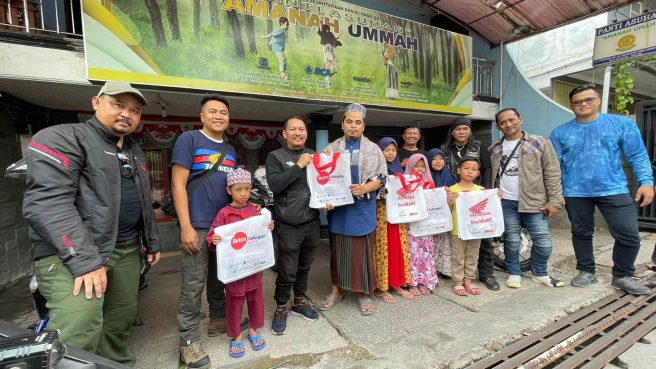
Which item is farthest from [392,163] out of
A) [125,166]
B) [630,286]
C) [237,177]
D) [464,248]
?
[630,286]

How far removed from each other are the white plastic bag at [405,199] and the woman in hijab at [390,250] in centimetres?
9

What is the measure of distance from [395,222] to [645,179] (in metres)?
2.61

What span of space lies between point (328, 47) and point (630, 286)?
5.14 m

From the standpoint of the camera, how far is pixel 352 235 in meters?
2.89

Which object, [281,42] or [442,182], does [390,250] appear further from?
[281,42]

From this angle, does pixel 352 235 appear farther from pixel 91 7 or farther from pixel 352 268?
pixel 91 7

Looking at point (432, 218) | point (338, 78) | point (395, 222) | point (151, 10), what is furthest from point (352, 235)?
point (151, 10)

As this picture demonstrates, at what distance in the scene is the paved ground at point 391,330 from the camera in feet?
7.46

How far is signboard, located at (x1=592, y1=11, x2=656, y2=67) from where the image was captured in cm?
470

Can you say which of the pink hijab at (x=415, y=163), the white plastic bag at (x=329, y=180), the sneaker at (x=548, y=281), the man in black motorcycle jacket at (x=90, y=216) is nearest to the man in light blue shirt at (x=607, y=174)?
the sneaker at (x=548, y=281)

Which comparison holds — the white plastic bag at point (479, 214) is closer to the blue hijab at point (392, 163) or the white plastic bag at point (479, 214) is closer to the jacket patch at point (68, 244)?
the blue hijab at point (392, 163)

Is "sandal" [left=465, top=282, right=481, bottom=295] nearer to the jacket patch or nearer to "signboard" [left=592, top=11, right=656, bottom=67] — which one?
the jacket patch

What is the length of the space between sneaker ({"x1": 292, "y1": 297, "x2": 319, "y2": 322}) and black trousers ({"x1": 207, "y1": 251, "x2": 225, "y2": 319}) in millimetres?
672

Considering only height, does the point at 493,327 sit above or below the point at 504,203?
below
